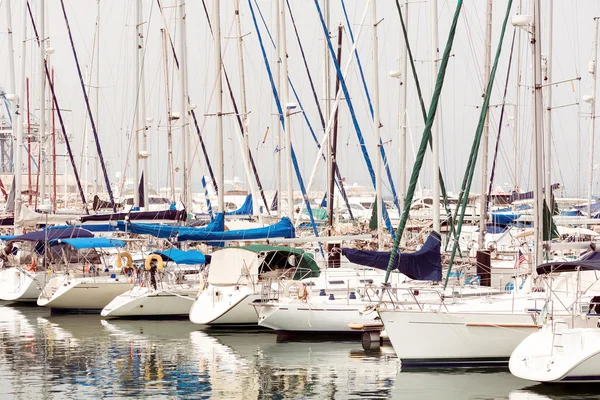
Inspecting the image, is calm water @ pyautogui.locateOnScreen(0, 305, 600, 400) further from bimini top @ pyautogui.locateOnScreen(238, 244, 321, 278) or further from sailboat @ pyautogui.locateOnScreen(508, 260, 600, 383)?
bimini top @ pyautogui.locateOnScreen(238, 244, 321, 278)

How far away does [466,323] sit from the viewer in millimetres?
21797

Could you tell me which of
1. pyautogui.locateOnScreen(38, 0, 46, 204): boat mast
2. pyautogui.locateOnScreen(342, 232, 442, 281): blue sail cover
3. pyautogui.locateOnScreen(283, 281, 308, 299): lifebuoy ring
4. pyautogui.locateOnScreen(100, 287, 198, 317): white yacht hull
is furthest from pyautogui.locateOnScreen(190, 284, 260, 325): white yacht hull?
pyautogui.locateOnScreen(38, 0, 46, 204): boat mast

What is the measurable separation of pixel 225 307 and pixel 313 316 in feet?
11.7

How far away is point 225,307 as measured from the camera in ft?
98.5

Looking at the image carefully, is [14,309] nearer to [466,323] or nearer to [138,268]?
[138,268]

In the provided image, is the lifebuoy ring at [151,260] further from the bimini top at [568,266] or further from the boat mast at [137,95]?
the bimini top at [568,266]

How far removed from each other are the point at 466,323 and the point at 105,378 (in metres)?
7.68

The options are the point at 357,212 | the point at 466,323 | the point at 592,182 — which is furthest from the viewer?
the point at 357,212

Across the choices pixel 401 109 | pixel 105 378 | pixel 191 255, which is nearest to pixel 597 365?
pixel 105 378

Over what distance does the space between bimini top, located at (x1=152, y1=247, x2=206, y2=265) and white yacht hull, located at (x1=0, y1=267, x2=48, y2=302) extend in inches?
265

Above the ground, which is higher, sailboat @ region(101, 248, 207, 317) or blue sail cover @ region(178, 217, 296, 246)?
blue sail cover @ region(178, 217, 296, 246)

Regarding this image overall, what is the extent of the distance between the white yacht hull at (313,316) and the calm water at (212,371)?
517 mm

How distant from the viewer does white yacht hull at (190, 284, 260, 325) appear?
98.2 ft

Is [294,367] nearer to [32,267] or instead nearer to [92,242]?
[92,242]
